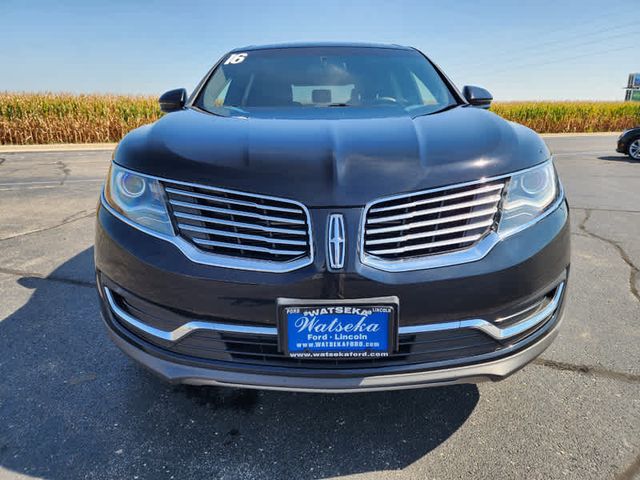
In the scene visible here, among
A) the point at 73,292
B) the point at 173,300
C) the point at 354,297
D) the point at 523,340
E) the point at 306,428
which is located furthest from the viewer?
the point at 73,292

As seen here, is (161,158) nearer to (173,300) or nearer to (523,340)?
(173,300)

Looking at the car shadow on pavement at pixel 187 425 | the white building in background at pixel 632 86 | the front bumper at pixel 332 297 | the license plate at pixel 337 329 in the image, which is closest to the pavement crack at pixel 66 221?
the car shadow on pavement at pixel 187 425

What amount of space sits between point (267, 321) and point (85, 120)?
1767cm

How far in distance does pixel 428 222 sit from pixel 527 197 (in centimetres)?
43

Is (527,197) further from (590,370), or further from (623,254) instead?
(623,254)

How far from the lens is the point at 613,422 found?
6.04ft

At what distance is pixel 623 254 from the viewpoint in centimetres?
391

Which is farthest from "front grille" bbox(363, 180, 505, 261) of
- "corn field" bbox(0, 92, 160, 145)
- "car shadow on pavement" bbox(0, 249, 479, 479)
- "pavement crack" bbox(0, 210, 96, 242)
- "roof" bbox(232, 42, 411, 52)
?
"corn field" bbox(0, 92, 160, 145)

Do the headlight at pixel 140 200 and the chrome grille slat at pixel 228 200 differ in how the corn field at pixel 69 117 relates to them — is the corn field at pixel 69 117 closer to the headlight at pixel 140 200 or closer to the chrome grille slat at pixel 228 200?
the headlight at pixel 140 200

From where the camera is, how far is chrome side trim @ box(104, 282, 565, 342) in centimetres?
144

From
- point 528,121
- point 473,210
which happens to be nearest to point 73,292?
point 473,210

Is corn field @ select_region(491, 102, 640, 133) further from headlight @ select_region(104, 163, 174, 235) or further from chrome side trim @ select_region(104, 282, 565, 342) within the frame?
headlight @ select_region(104, 163, 174, 235)

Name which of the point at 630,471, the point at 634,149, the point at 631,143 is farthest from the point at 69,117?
the point at 630,471

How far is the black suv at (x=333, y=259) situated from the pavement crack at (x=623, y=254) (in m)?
1.95
